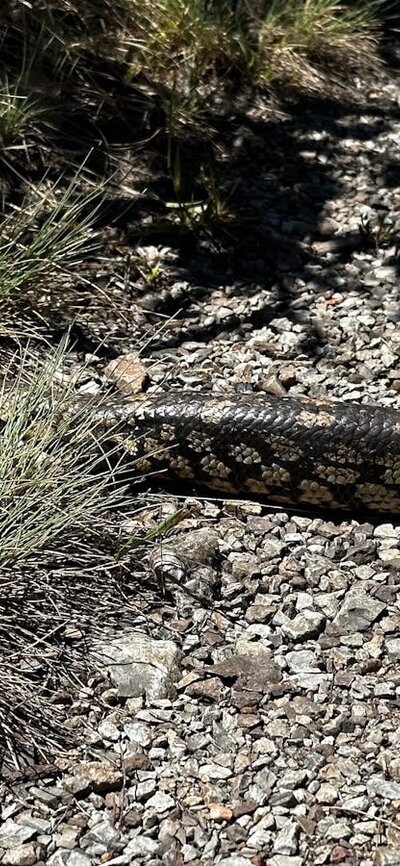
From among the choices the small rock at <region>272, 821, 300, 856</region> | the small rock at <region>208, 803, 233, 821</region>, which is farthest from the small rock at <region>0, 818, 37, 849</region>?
the small rock at <region>272, 821, 300, 856</region>

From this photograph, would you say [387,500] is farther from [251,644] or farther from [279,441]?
[251,644]

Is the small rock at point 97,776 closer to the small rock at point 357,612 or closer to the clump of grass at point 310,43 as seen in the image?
the small rock at point 357,612

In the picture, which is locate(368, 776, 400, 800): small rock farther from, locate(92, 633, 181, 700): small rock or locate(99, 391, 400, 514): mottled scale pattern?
locate(99, 391, 400, 514): mottled scale pattern

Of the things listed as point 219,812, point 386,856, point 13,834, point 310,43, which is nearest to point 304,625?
point 219,812

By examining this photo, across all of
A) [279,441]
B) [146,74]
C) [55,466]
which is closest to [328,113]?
[146,74]

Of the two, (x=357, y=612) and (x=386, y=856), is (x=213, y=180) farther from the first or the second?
(x=386, y=856)

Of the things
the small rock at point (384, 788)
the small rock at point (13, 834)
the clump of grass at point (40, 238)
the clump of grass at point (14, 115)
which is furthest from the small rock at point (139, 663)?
the clump of grass at point (14, 115)
